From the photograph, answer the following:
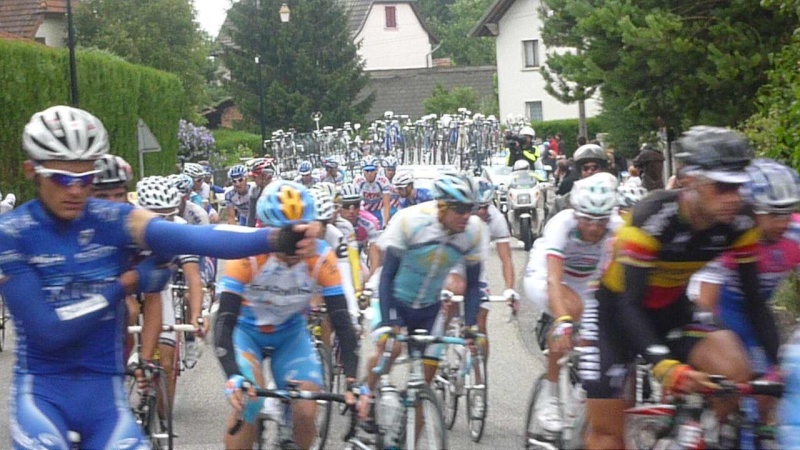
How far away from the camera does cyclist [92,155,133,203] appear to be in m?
8.62

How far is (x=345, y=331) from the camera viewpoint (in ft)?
22.7

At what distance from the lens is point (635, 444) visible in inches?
236

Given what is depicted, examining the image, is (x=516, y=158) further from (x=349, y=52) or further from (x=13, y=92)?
(x=349, y=52)

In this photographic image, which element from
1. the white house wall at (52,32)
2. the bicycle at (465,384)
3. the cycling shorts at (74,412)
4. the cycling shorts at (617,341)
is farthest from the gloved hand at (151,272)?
the white house wall at (52,32)

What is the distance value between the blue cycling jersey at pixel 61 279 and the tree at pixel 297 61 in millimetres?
61223

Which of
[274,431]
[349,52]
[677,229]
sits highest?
[349,52]

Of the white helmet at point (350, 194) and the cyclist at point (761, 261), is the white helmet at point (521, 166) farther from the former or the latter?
the cyclist at point (761, 261)

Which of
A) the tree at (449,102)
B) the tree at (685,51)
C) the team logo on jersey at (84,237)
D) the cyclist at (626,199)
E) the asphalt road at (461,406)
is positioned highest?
the tree at (449,102)

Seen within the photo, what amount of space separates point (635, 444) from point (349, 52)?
6273 centimetres

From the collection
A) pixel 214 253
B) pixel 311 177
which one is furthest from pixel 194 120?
pixel 214 253

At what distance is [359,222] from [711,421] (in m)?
9.53

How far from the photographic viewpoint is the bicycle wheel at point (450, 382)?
33.1 feet

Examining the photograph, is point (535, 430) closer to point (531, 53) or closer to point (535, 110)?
point (531, 53)

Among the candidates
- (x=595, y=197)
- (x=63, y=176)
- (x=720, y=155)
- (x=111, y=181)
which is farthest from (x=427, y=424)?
(x=63, y=176)
